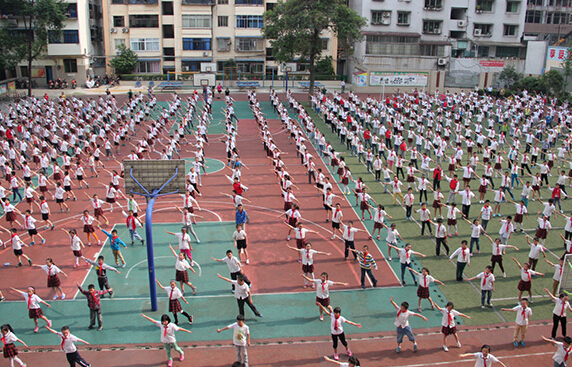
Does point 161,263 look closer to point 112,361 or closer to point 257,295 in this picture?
point 257,295

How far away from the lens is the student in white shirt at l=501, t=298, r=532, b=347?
1163 cm

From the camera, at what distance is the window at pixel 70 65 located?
2263 inches

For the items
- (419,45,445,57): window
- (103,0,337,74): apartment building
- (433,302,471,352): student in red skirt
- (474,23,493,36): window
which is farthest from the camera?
(474,23,493,36): window

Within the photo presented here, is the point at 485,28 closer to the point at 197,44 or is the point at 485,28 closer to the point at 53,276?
the point at 197,44

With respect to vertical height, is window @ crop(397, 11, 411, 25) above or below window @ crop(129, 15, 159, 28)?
above

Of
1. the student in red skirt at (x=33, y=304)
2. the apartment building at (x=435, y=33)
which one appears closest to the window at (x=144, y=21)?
the apartment building at (x=435, y=33)

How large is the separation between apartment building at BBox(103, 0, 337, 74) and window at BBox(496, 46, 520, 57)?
2116 centimetres

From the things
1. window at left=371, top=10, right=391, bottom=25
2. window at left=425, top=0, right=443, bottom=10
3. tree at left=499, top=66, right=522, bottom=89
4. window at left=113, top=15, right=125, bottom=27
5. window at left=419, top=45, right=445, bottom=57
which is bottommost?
tree at left=499, top=66, right=522, bottom=89

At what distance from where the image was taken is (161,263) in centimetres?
1606

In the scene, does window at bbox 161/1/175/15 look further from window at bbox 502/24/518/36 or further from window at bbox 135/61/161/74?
window at bbox 502/24/518/36

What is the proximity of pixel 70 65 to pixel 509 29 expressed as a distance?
52.9m

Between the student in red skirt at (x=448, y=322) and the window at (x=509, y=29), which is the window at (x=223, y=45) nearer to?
the window at (x=509, y=29)

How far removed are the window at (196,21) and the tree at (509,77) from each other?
34513 millimetres

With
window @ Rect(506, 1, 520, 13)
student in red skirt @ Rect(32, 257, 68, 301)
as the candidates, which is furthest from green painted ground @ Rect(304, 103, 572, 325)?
window @ Rect(506, 1, 520, 13)
